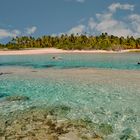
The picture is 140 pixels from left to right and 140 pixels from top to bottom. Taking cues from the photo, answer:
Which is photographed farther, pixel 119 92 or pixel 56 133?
pixel 119 92

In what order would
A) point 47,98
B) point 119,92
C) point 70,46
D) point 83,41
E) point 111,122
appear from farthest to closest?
point 83,41 < point 70,46 < point 119,92 < point 47,98 < point 111,122

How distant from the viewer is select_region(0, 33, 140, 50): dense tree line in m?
121

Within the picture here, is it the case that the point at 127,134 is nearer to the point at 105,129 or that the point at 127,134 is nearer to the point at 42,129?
the point at 105,129

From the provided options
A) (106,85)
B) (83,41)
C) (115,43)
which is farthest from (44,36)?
(106,85)

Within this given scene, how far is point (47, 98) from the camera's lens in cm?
1825

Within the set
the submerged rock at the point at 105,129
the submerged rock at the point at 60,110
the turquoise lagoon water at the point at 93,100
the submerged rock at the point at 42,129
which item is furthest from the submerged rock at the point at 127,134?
the submerged rock at the point at 60,110

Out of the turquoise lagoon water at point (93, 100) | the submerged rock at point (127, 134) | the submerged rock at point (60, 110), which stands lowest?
the submerged rock at point (127, 134)

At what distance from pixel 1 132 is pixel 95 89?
10.6 metres

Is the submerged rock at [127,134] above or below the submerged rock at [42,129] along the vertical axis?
below

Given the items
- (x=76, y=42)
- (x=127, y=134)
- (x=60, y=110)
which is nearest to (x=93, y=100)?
(x=60, y=110)

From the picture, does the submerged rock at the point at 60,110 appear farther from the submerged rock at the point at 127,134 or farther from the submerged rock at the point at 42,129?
the submerged rock at the point at 127,134

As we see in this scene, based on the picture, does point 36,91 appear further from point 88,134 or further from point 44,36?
point 44,36

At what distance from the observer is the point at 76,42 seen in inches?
4889

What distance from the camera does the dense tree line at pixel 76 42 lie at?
397 feet
